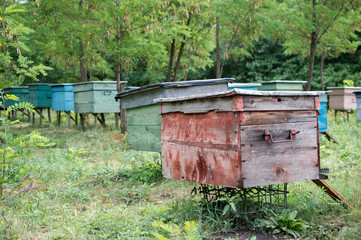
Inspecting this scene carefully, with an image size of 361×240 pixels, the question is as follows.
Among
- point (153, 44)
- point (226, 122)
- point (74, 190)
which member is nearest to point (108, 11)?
point (153, 44)

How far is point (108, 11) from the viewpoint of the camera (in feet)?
27.7

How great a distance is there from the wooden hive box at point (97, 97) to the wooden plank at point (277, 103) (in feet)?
25.1

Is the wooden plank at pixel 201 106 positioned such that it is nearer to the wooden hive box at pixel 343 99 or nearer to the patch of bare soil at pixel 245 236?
the patch of bare soil at pixel 245 236

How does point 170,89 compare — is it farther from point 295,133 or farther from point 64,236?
point 64,236

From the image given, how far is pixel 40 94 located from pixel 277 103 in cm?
1140

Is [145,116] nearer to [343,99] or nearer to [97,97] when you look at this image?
[97,97]

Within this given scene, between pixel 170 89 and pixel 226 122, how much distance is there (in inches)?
70.4

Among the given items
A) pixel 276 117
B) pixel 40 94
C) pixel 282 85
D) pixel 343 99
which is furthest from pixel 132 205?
pixel 343 99

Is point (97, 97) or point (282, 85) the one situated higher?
point (282, 85)

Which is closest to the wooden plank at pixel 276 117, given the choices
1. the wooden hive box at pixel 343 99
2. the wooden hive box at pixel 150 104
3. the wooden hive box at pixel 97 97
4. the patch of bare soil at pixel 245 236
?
the patch of bare soil at pixel 245 236

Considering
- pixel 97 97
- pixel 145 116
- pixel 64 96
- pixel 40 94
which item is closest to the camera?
pixel 145 116

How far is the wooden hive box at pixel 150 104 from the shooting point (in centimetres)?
482

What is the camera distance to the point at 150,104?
5.02m

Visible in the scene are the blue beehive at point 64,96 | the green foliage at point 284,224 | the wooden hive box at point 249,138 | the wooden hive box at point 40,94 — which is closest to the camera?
the wooden hive box at point 249,138
